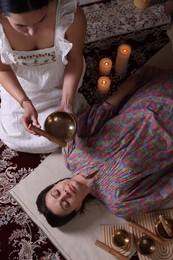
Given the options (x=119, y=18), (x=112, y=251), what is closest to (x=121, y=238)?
(x=112, y=251)

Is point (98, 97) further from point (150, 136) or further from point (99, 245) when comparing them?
point (99, 245)

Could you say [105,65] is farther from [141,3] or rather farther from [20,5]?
[20,5]

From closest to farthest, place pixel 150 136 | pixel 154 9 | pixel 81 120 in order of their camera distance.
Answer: pixel 150 136 < pixel 81 120 < pixel 154 9

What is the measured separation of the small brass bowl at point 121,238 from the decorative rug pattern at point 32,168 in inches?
3.9

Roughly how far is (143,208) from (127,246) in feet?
0.61

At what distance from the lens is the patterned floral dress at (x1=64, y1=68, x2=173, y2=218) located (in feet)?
4.05

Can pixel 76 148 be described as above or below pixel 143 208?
above

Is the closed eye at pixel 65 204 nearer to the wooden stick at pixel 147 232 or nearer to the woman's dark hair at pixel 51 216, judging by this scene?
the woman's dark hair at pixel 51 216

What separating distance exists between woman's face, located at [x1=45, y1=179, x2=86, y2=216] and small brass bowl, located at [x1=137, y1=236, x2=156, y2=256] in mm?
330

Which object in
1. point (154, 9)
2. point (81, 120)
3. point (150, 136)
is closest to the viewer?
point (150, 136)

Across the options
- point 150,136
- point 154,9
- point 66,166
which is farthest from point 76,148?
point 154,9

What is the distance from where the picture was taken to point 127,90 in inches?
56.1

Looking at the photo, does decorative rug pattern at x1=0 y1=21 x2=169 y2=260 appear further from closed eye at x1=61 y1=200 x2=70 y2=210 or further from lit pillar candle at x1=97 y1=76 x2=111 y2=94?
closed eye at x1=61 y1=200 x2=70 y2=210

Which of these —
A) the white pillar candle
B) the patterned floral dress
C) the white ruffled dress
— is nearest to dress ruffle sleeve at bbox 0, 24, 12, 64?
the white ruffled dress
